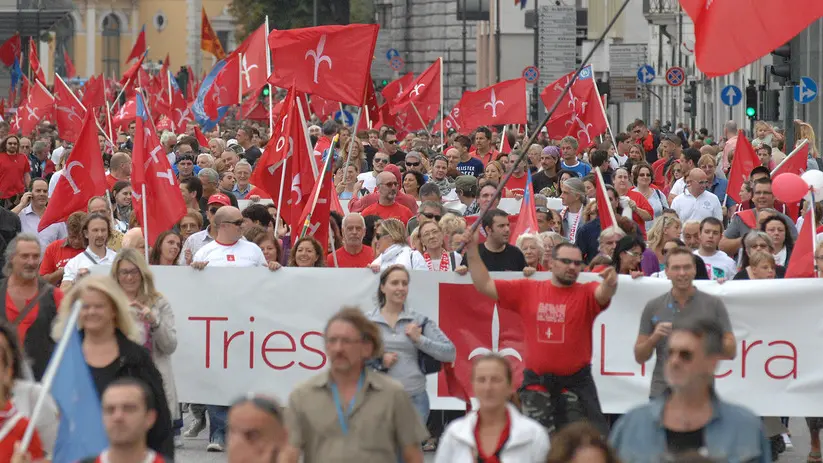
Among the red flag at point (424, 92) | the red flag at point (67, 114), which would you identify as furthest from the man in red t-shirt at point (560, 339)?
the red flag at point (424, 92)

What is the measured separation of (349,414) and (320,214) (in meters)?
6.81

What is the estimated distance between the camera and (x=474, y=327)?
37.6ft

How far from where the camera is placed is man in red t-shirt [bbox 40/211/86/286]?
12250 millimetres

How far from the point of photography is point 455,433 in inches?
272

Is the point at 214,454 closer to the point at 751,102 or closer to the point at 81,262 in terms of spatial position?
the point at 81,262

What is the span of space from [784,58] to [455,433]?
15420 millimetres

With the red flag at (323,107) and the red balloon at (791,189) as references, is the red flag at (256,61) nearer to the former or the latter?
the red flag at (323,107)

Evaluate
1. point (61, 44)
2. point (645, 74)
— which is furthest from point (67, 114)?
point (61, 44)

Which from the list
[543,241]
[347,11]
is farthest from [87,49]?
[543,241]

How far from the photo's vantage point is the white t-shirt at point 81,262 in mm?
11305

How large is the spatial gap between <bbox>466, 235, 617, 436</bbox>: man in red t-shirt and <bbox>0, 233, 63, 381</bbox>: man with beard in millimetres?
2153

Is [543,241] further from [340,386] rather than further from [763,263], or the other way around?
[340,386]

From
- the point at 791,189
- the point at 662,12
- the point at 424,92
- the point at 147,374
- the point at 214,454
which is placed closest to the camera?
the point at 147,374

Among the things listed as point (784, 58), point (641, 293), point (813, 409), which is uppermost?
point (784, 58)
